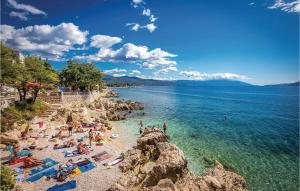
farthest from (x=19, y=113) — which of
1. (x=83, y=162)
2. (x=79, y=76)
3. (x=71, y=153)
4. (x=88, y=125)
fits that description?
(x=79, y=76)

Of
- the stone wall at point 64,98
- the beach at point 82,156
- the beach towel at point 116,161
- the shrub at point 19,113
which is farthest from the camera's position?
the stone wall at point 64,98

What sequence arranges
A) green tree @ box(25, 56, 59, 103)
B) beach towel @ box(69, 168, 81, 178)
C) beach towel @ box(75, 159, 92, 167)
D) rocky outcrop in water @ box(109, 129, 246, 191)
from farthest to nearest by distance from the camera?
green tree @ box(25, 56, 59, 103) → beach towel @ box(75, 159, 92, 167) → beach towel @ box(69, 168, 81, 178) → rocky outcrop in water @ box(109, 129, 246, 191)

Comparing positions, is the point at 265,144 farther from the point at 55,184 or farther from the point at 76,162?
the point at 55,184

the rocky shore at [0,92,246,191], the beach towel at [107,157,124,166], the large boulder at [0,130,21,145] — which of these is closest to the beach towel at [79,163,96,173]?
the rocky shore at [0,92,246,191]

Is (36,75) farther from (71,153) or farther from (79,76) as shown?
(71,153)

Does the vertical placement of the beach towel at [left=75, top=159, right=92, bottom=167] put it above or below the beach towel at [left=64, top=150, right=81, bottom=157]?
above

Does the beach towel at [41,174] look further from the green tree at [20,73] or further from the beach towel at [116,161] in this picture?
the green tree at [20,73]

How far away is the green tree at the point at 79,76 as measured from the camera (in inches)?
2112

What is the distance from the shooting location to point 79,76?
176ft

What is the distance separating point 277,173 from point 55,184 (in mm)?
20717

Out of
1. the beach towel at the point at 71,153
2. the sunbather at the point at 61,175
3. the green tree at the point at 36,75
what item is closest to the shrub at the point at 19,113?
the green tree at the point at 36,75

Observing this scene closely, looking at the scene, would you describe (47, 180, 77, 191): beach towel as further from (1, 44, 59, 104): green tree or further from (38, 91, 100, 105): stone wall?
(38, 91, 100, 105): stone wall

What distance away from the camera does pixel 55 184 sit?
14.5m

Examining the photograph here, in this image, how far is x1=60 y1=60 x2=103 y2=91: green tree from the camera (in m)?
53.7
